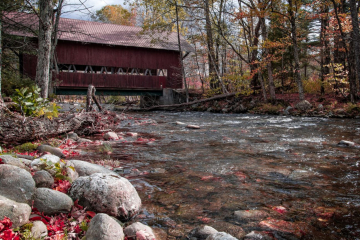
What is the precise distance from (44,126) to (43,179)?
3672mm

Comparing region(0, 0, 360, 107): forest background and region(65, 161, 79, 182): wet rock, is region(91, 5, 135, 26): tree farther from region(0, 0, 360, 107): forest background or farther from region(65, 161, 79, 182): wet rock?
region(65, 161, 79, 182): wet rock

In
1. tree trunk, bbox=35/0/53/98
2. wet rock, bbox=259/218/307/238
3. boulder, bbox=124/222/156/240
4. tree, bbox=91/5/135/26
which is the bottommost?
wet rock, bbox=259/218/307/238

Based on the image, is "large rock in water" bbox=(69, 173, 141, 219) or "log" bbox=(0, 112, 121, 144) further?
"log" bbox=(0, 112, 121, 144)

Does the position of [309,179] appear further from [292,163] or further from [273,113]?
[273,113]

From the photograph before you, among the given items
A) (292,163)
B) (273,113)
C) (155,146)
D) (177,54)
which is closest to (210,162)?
(292,163)

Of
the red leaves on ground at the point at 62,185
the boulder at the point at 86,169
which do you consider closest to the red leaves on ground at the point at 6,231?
the red leaves on ground at the point at 62,185

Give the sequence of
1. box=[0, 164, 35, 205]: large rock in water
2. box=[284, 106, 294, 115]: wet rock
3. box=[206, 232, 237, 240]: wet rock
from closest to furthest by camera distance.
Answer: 1. box=[206, 232, 237, 240]: wet rock
2. box=[0, 164, 35, 205]: large rock in water
3. box=[284, 106, 294, 115]: wet rock

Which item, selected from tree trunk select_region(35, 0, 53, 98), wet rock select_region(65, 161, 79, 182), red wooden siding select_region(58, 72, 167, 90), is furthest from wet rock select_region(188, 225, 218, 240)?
red wooden siding select_region(58, 72, 167, 90)

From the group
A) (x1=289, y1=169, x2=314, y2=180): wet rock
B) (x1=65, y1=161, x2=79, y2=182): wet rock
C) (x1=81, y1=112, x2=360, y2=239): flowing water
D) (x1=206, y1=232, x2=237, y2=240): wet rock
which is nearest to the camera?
(x1=206, y1=232, x2=237, y2=240): wet rock

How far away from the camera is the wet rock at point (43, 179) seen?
2859mm

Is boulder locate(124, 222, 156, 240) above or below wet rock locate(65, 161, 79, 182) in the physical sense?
below

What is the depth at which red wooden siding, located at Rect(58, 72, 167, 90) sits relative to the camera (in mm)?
19516

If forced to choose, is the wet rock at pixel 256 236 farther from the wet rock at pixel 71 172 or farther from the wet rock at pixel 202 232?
the wet rock at pixel 71 172

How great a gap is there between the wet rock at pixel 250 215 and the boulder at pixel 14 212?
2.06m
